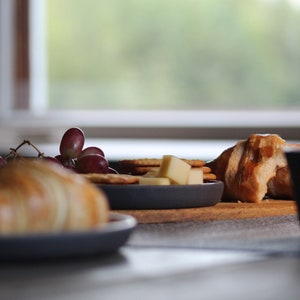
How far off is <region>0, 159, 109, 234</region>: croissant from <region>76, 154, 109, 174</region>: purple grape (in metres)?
0.52

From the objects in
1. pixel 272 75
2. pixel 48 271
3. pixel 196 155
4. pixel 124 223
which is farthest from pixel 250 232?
pixel 272 75

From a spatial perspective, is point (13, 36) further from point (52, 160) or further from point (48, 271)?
point (48, 271)

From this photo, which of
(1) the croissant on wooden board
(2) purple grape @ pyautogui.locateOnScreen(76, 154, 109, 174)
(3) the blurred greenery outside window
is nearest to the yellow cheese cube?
(2) purple grape @ pyautogui.locateOnScreen(76, 154, 109, 174)

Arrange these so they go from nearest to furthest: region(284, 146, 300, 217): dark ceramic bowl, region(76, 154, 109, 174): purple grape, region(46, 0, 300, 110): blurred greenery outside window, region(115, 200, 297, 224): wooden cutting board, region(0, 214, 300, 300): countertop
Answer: region(0, 214, 300, 300): countertop → region(284, 146, 300, 217): dark ceramic bowl → region(115, 200, 297, 224): wooden cutting board → region(76, 154, 109, 174): purple grape → region(46, 0, 300, 110): blurred greenery outside window

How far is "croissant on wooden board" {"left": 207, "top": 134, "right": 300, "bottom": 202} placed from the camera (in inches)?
52.2

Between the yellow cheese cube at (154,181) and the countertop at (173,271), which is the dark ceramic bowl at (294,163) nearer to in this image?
the countertop at (173,271)

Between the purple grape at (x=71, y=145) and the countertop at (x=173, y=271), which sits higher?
the purple grape at (x=71, y=145)

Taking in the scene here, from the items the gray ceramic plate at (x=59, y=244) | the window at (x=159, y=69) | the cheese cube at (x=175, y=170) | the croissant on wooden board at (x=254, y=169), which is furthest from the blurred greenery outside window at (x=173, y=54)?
the gray ceramic plate at (x=59, y=244)

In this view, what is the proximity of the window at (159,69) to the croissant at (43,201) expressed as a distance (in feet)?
12.9

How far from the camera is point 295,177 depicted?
0.89 m

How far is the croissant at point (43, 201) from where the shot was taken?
687mm

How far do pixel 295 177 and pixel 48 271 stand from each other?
0.32m

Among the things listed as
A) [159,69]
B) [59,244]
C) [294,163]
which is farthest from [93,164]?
[159,69]

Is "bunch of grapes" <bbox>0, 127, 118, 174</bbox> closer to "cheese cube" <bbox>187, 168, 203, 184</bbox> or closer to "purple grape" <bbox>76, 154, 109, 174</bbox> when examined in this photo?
"purple grape" <bbox>76, 154, 109, 174</bbox>
